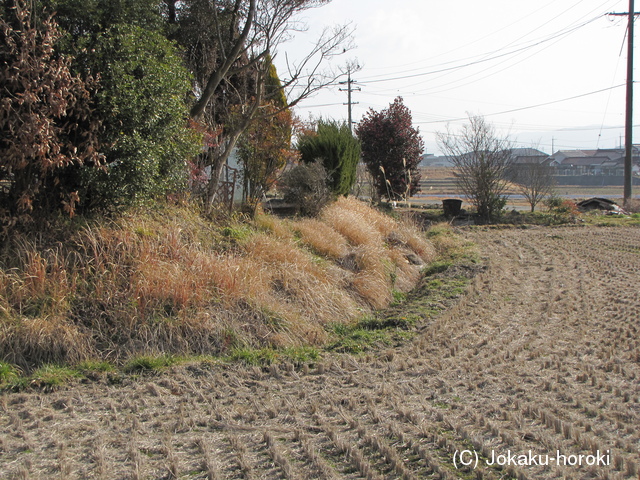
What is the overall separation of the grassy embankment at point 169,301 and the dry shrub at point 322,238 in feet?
2.50

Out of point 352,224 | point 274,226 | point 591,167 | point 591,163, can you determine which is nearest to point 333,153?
point 352,224

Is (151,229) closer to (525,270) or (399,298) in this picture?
(399,298)

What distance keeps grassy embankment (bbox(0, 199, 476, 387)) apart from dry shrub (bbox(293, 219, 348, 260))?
30.1 inches

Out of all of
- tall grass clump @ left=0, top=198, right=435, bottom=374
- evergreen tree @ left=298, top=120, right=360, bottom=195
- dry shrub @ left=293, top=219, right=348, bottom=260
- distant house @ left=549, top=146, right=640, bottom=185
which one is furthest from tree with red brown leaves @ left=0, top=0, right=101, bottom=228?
distant house @ left=549, top=146, right=640, bottom=185

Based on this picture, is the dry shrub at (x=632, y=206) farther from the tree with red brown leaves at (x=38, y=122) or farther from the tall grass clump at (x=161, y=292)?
the tree with red brown leaves at (x=38, y=122)

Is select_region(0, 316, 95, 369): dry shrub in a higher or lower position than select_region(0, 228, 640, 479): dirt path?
higher

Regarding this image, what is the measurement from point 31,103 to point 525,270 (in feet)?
31.0

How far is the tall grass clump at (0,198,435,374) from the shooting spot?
618 centimetres

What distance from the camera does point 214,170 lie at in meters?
10.7

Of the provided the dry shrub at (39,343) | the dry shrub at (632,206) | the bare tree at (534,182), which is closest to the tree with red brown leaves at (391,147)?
the bare tree at (534,182)

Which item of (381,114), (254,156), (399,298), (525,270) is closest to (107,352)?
(399,298)

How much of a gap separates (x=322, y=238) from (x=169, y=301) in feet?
14.4

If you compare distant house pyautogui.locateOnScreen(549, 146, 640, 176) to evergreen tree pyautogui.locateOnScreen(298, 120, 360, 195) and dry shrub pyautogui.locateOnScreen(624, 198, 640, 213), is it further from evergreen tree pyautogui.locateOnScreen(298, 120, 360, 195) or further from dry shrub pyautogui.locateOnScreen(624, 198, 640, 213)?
evergreen tree pyautogui.locateOnScreen(298, 120, 360, 195)

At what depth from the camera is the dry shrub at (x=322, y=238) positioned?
408 inches
